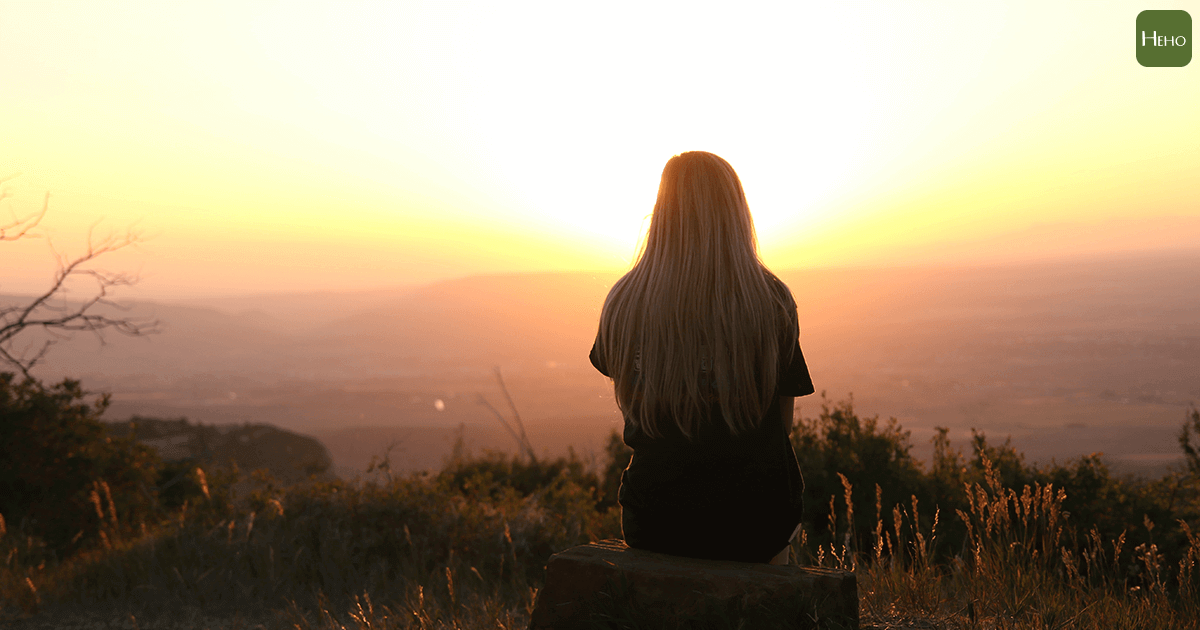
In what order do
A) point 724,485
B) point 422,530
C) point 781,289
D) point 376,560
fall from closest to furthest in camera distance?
point 724,485 < point 781,289 < point 376,560 < point 422,530

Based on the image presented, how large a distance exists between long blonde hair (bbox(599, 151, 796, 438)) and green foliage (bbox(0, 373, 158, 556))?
719cm

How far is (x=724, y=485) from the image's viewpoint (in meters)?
2.71

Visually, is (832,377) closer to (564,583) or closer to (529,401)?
(529,401)

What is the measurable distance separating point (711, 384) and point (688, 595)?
30.7 inches

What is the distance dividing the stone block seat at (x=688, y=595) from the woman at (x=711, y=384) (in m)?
0.19

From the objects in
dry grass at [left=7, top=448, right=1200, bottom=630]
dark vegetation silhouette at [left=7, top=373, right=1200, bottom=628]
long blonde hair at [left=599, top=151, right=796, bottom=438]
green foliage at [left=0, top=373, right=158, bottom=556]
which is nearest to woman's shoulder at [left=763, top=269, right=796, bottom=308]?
long blonde hair at [left=599, top=151, right=796, bottom=438]

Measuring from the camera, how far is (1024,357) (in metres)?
60.3

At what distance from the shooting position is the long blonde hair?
2.69m

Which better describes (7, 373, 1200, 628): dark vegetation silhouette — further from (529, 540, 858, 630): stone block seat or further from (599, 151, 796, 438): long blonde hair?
(599, 151, 796, 438): long blonde hair

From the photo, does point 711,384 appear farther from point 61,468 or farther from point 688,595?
point 61,468

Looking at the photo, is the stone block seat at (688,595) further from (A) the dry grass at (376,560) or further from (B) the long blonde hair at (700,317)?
(A) the dry grass at (376,560)

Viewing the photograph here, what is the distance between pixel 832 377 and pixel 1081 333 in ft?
99.6

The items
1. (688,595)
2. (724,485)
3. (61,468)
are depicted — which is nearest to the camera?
(688,595)

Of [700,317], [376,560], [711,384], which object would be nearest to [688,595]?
[711,384]
